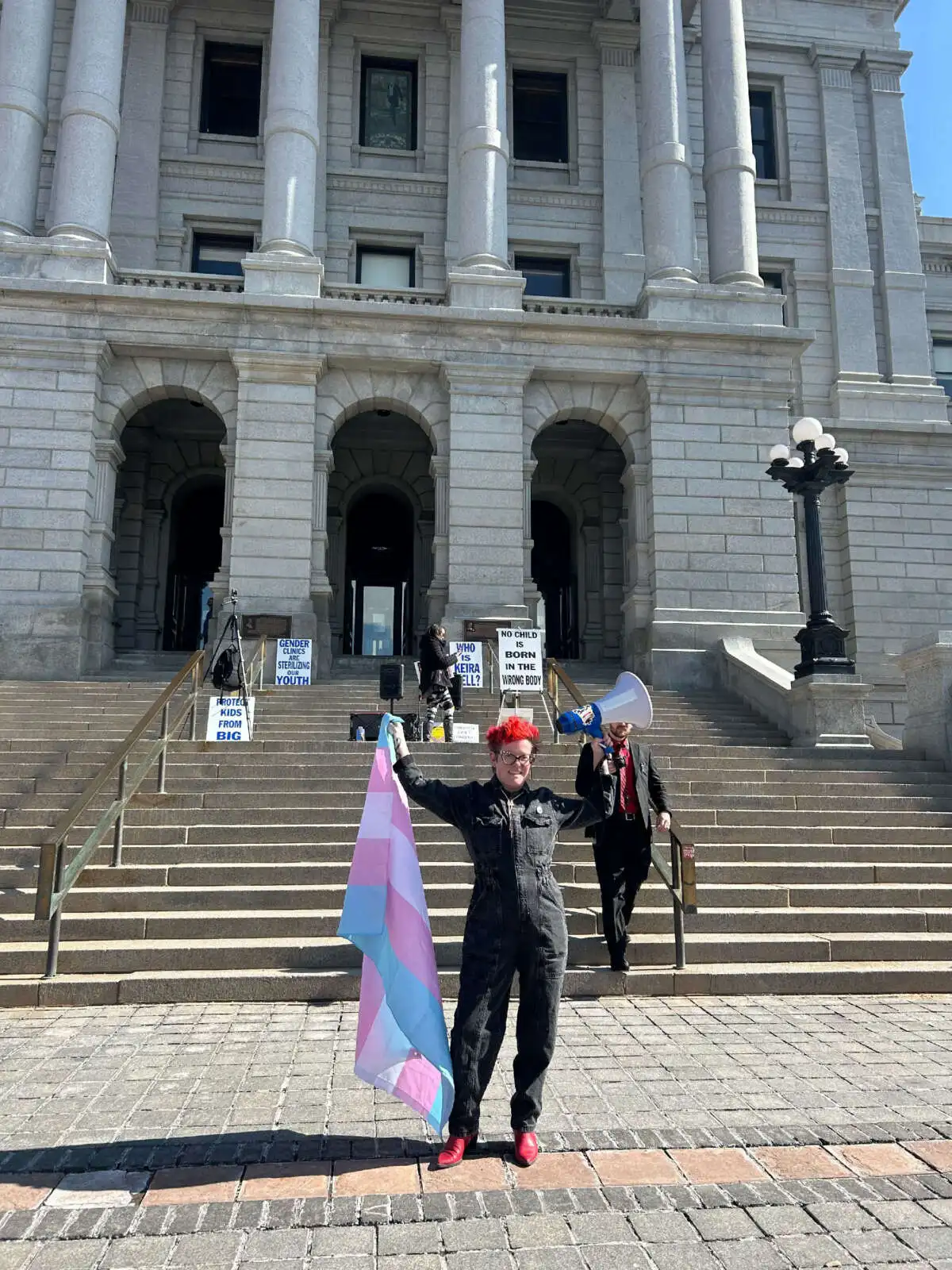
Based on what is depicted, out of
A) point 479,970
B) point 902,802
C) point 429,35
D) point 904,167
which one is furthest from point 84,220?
point 904,167

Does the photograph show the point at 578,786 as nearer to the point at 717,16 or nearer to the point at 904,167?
the point at 717,16

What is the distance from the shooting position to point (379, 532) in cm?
2641

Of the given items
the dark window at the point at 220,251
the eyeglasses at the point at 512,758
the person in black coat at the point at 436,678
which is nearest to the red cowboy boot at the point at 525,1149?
the eyeglasses at the point at 512,758

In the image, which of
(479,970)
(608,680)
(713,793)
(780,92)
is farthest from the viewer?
(780,92)

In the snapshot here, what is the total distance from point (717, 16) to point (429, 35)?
317 inches

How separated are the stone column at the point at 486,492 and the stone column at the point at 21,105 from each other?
Result: 9536mm

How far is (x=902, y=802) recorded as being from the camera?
449 inches

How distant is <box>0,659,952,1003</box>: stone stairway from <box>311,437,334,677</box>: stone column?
5.47 meters

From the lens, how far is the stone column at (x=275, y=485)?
1886 cm

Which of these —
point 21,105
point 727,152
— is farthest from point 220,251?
point 727,152

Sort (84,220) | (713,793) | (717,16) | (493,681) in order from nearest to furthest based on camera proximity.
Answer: (713,793) < (493,681) < (84,220) < (717,16)

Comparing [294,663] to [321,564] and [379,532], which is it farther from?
[379,532]

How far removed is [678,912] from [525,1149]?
3.69 m

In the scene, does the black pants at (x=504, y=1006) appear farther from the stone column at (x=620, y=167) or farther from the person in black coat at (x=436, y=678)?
the stone column at (x=620, y=167)
